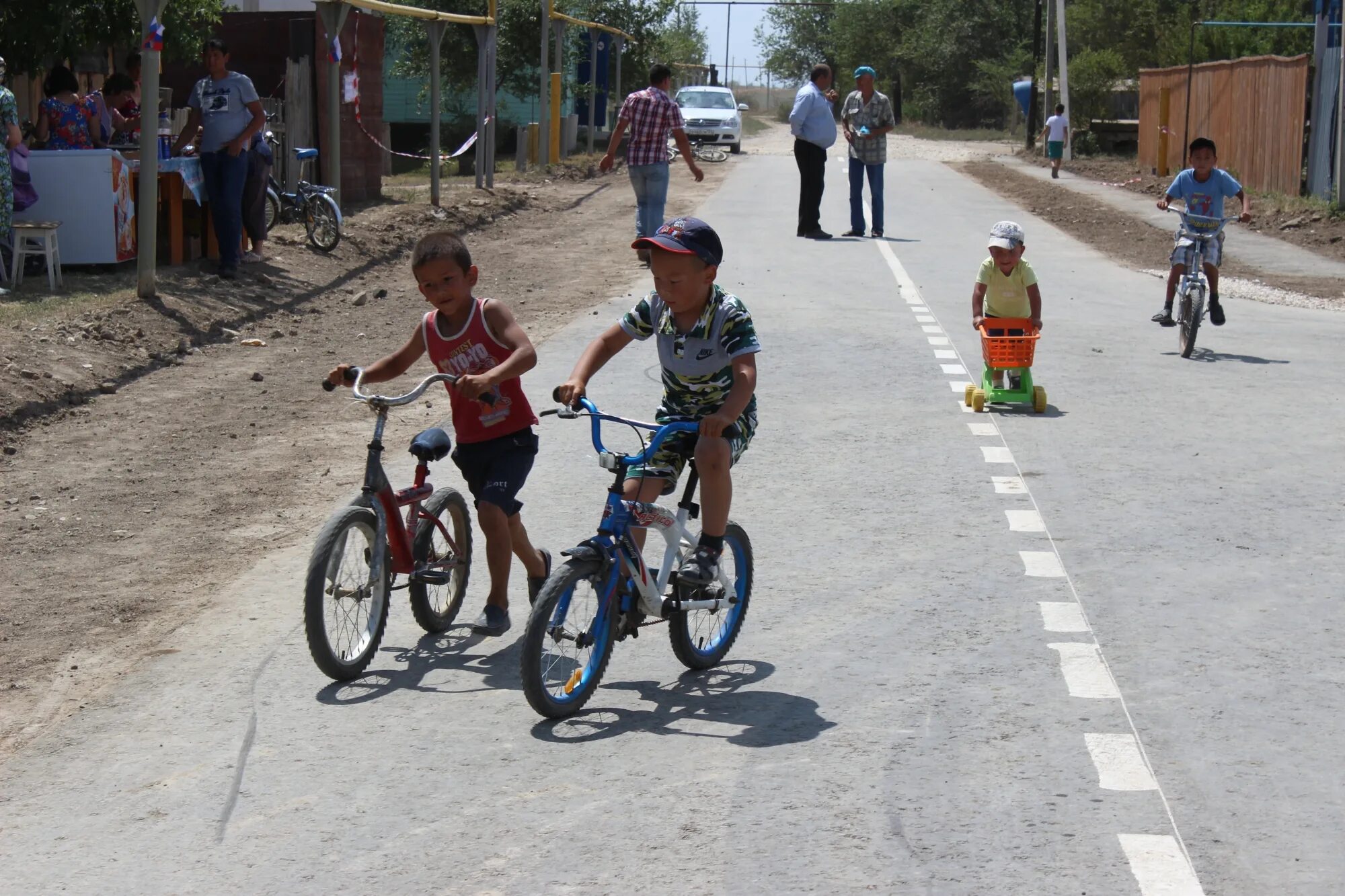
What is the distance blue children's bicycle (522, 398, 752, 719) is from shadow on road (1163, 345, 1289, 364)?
8521 millimetres

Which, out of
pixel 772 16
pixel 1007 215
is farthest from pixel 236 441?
pixel 772 16

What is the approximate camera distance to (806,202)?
22375 mm

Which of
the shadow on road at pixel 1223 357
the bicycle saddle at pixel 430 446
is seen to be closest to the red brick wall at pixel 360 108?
the shadow on road at pixel 1223 357

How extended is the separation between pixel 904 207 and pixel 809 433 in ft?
62.7

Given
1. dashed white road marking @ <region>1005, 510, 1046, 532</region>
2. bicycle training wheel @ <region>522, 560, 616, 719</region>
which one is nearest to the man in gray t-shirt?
dashed white road marking @ <region>1005, 510, 1046, 532</region>

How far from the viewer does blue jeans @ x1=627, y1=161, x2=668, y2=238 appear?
18.6 meters

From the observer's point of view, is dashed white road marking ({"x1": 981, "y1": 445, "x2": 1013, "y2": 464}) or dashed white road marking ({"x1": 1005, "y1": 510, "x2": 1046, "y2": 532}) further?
dashed white road marking ({"x1": 981, "y1": 445, "x2": 1013, "y2": 464})

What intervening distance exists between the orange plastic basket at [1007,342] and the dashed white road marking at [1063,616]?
4300 mm

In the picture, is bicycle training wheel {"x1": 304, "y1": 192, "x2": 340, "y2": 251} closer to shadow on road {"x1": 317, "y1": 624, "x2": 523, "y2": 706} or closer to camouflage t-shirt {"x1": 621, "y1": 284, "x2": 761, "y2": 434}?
shadow on road {"x1": 317, "y1": 624, "x2": 523, "y2": 706}

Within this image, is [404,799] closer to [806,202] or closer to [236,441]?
[236,441]

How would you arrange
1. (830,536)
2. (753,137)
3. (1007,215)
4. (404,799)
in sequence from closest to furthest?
1. (404,799)
2. (830,536)
3. (1007,215)
4. (753,137)

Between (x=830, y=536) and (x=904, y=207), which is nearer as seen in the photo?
(x=830, y=536)

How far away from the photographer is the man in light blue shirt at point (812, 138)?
22.2m

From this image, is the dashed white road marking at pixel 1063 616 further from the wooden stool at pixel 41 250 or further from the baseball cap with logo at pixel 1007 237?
the wooden stool at pixel 41 250
